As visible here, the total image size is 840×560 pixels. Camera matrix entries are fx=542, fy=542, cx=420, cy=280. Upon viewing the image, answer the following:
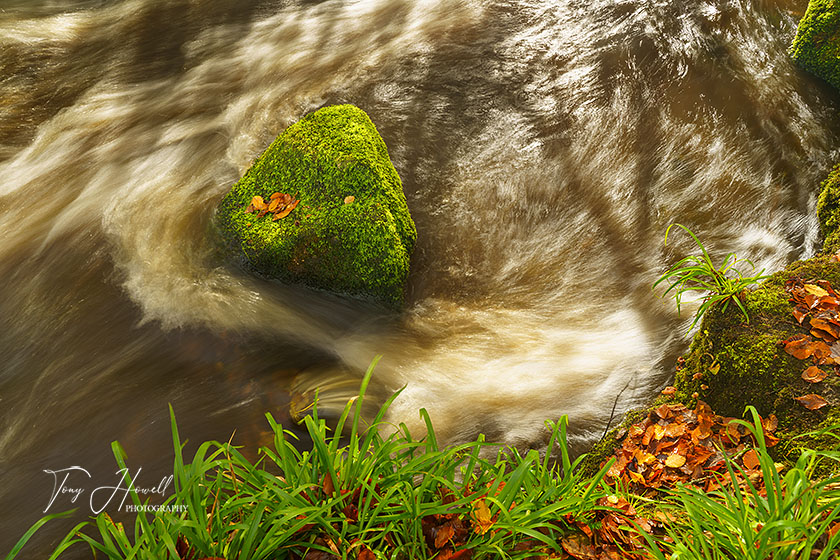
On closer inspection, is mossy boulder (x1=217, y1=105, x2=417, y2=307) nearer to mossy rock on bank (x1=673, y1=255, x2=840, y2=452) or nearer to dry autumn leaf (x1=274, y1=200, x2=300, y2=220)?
dry autumn leaf (x1=274, y1=200, x2=300, y2=220)

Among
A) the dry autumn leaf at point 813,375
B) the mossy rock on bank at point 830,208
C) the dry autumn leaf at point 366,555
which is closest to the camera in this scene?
the dry autumn leaf at point 366,555

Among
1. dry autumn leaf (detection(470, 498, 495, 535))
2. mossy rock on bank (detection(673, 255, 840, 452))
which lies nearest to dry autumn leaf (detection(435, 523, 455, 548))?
dry autumn leaf (detection(470, 498, 495, 535))

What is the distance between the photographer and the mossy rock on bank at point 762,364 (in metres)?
3.00

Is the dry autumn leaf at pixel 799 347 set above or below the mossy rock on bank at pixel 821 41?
below

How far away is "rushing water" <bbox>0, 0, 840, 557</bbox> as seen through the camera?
12.6ft

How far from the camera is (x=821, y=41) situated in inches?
202

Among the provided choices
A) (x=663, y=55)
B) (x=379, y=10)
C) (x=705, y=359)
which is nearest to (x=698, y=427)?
(x=705, y=359)

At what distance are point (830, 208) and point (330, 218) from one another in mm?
3926

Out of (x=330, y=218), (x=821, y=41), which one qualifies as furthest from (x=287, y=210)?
(x=821, y=41)

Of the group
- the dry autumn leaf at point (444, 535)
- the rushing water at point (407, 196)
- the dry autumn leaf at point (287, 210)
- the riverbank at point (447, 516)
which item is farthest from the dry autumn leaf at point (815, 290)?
the dry autumn leaf at point (287, 210)

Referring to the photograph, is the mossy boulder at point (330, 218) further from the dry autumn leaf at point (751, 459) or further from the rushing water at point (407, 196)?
the dry autumn leaf at point (751, 459)

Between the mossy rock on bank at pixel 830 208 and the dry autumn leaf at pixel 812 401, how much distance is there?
1.49 meters

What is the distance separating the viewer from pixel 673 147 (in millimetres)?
4957

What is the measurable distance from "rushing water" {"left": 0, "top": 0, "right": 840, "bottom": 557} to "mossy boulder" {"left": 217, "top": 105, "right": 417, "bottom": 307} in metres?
0.19
